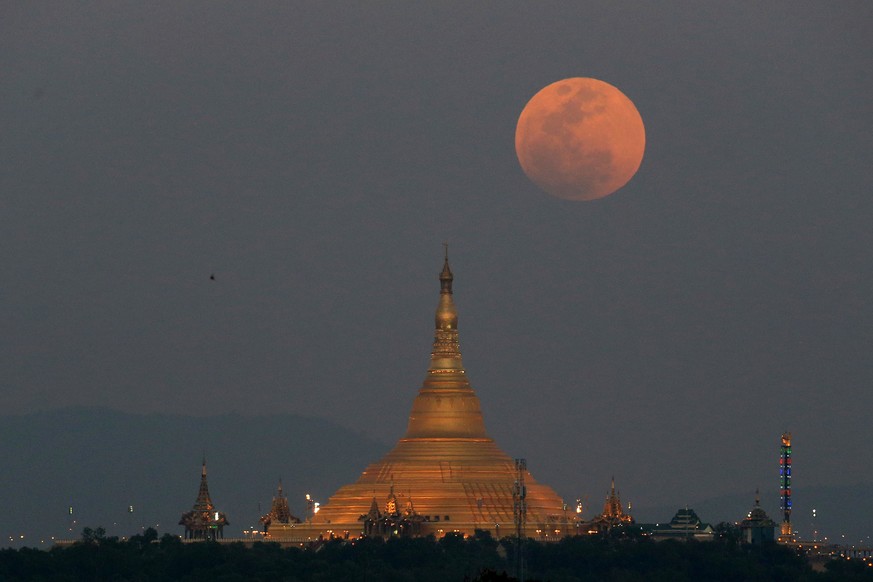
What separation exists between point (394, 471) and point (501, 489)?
5.26 metres

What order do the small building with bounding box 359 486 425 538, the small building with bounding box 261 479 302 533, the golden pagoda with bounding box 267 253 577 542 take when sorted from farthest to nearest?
the small building with bounding box 261 479 302 533 → the golden pagoda with bounding box 267 253 577 542 → the small building with bounding box 359 486 425 538

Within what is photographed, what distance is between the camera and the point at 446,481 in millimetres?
139250

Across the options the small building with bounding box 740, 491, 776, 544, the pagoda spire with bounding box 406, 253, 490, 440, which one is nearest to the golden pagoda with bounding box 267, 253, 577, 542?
the pagoda spire with bounding box 406, 253, 490, 440

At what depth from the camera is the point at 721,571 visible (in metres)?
132

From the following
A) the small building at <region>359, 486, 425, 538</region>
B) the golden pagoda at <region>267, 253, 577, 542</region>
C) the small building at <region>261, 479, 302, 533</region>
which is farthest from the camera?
the small building at <region>261, 479, 302, 533</region>

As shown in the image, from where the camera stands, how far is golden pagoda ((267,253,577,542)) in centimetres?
13800

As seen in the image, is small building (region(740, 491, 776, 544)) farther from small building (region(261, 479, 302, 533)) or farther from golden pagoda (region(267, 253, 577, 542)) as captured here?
small building (region(261, 479, 302, 533))

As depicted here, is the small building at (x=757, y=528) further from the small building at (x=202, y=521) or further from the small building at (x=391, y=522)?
the small building at (x=202, y=521)

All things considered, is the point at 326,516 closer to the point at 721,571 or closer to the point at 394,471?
the point at 394,471

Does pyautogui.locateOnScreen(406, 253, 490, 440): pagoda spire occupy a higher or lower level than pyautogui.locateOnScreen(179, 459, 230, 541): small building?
higher

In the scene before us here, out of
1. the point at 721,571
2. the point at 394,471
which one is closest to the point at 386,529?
the point at 394,471

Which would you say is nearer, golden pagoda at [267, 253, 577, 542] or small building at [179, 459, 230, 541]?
golden pagoda at [267, 253, 577, 542]

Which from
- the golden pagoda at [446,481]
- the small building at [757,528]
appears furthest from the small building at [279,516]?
the small building at [757,528]

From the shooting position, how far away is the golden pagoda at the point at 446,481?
13800 centimetres
